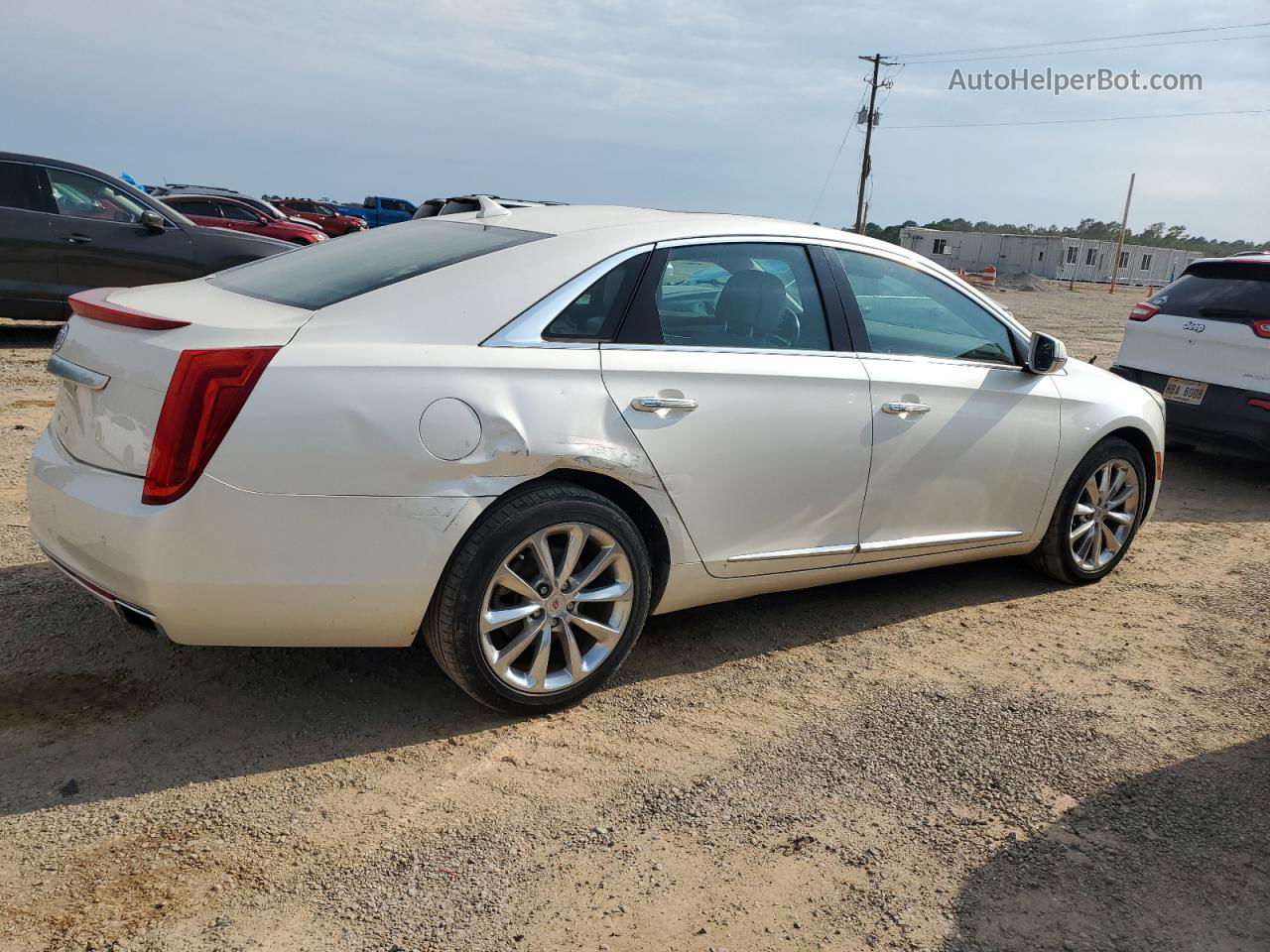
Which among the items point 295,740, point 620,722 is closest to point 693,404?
point 620,722

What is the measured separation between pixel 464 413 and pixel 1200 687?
10.0 feet

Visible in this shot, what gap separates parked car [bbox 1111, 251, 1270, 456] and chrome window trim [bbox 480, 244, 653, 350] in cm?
568

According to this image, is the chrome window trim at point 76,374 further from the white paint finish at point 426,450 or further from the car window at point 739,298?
the car window at point 739,298

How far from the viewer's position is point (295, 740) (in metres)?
3.33

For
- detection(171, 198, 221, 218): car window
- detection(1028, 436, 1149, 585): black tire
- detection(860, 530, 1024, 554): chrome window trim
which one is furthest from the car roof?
detection(171, 198, 221, 218): car window

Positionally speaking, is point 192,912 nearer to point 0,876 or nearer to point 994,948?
point 0,876

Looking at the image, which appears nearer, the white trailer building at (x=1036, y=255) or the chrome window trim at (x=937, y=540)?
the chrome window trim at (x=937, y=540)

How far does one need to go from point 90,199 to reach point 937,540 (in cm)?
874

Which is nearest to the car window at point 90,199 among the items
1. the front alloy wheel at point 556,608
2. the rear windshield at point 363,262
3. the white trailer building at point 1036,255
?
the rear windshield at point 363,262

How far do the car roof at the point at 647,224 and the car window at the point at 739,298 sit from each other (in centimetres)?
7

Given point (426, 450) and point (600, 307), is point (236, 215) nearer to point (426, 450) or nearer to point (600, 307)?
point (600, 307)

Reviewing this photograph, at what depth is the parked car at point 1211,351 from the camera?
24.3 feet

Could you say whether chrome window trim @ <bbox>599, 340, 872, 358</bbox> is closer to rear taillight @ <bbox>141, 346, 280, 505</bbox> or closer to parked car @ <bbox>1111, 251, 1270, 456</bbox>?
rear taillight @ <bbox>141, 346, 280, 505</bbox>

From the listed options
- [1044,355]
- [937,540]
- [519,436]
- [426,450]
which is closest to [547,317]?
[519,436]
